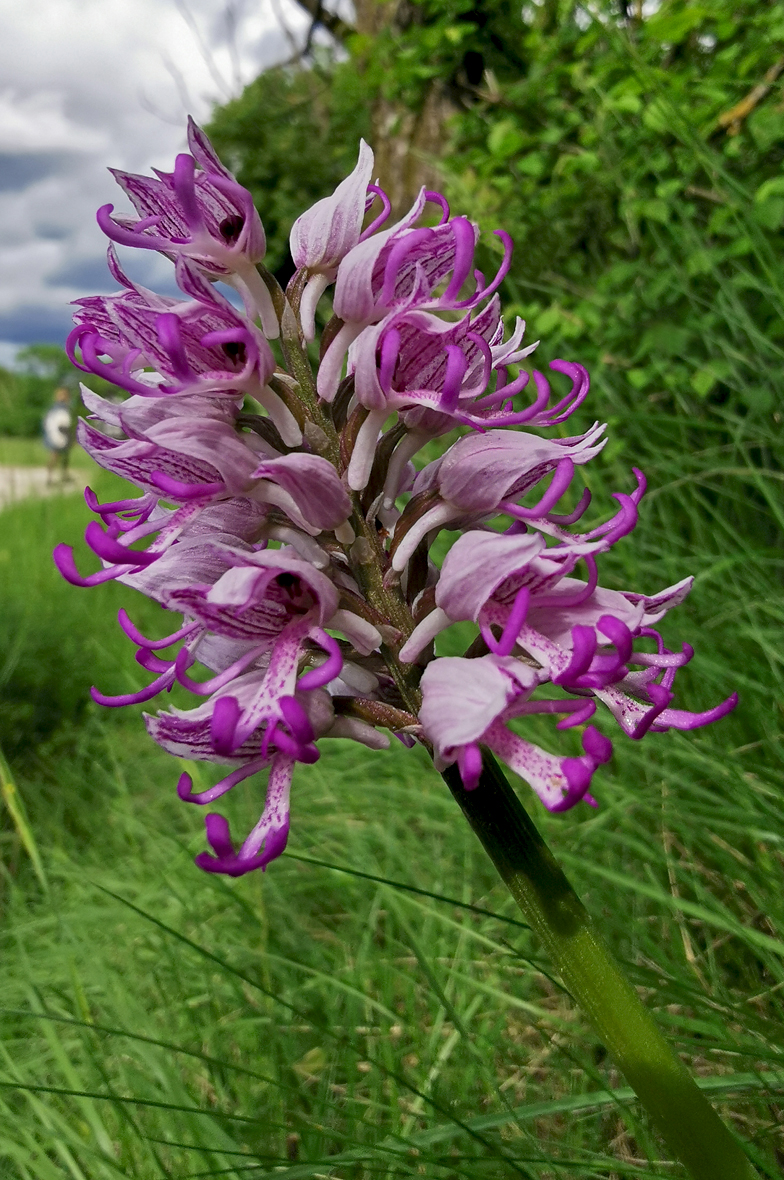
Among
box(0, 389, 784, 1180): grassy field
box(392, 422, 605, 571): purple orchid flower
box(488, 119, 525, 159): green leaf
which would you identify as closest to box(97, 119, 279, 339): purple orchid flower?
box(392, 422, 605, 571): purple orchid flower

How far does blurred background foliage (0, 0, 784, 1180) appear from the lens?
1.01 metres

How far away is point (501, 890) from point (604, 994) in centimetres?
94

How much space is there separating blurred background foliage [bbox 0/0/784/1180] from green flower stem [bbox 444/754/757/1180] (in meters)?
0.21

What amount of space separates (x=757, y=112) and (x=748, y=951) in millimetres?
1797

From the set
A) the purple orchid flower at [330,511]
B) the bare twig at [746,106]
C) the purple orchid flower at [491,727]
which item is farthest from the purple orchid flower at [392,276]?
the bare twig at [746,106]

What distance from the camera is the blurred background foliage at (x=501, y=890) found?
101 centimetres

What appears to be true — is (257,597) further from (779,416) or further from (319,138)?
(319,138)

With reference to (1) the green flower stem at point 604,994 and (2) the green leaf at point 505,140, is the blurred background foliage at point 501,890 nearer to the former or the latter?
(2) the green leaf at point 505,140

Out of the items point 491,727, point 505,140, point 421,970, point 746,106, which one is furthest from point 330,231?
point 505,140

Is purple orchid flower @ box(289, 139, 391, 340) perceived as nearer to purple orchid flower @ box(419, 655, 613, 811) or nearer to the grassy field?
purple orchid flower @ box(419, 655, 613, 811)

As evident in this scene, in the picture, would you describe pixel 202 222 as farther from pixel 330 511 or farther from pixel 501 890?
pixel 501 890

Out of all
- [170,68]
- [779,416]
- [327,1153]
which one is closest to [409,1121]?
[327,1153]

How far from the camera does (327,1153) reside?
1096 millimetres

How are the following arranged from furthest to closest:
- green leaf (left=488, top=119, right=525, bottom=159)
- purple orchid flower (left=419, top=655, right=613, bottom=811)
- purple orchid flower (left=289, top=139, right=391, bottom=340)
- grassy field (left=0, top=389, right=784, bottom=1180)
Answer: green leaf (left=488, top=119, right=525, bottom=159) → grassy field (left=0, top=389, right=784, bottom=1180) → purple orchid flower (left=289, top=139, right=391, bottom=340) → purple orchid flower (left=419, top=655, right=613, bottom=811)
